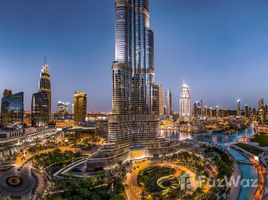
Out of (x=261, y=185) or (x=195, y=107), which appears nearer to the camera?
(x=261, y=185)

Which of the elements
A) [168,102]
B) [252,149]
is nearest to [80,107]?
Answer: [252,149]

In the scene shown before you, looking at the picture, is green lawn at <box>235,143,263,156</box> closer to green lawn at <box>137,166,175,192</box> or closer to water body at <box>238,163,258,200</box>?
water body at <box>238,163,258,200</box>

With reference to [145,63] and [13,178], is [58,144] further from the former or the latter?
[145,63]

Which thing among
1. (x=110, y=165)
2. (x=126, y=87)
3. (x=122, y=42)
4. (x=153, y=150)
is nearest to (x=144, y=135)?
(x=153, y=150)

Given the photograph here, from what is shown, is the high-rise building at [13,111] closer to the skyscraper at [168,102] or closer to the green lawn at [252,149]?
the green lawn at [252,149]

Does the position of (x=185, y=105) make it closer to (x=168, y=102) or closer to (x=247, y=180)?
(x=168, y=102)

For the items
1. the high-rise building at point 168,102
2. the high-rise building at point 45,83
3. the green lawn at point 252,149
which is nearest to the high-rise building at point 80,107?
the high-rise building at point 45,83

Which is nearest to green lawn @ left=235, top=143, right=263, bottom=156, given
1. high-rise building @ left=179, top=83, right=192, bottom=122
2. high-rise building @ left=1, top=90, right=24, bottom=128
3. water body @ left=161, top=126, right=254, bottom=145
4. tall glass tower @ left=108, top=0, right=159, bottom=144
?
water body @ left=161, top=126, right=254, bottom=145

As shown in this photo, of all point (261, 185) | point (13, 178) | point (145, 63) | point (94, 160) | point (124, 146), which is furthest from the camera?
point (145, 63)
